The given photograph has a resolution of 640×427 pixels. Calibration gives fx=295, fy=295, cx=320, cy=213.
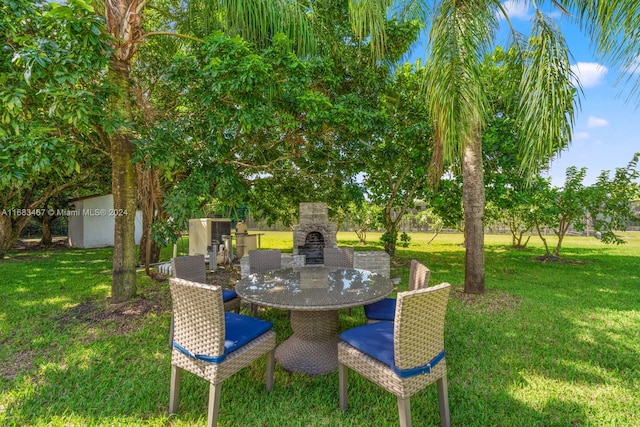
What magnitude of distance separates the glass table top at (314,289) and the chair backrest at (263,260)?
810mm

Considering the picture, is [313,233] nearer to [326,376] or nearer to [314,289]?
[314,289]

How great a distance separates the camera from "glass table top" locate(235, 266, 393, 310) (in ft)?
8.33

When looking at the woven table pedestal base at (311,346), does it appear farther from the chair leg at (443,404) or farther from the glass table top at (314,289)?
the chair leg at (443,404)

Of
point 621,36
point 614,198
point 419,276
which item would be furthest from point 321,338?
point 614,198

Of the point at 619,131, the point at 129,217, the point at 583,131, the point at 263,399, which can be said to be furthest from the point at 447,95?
the point at 129,217

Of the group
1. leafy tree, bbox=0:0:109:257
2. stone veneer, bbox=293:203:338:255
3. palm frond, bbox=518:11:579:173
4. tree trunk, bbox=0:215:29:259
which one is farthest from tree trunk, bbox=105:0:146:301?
tree trunk, bbox=0:215:29:259

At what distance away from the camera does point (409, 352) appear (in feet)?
6.40

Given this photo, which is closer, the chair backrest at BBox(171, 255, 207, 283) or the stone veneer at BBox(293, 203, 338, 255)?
the chair backrest at BBox(171, 255, 207, 283)

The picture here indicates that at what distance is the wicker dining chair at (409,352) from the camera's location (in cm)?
191

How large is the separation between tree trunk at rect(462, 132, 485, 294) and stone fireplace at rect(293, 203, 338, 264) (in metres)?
3.47
